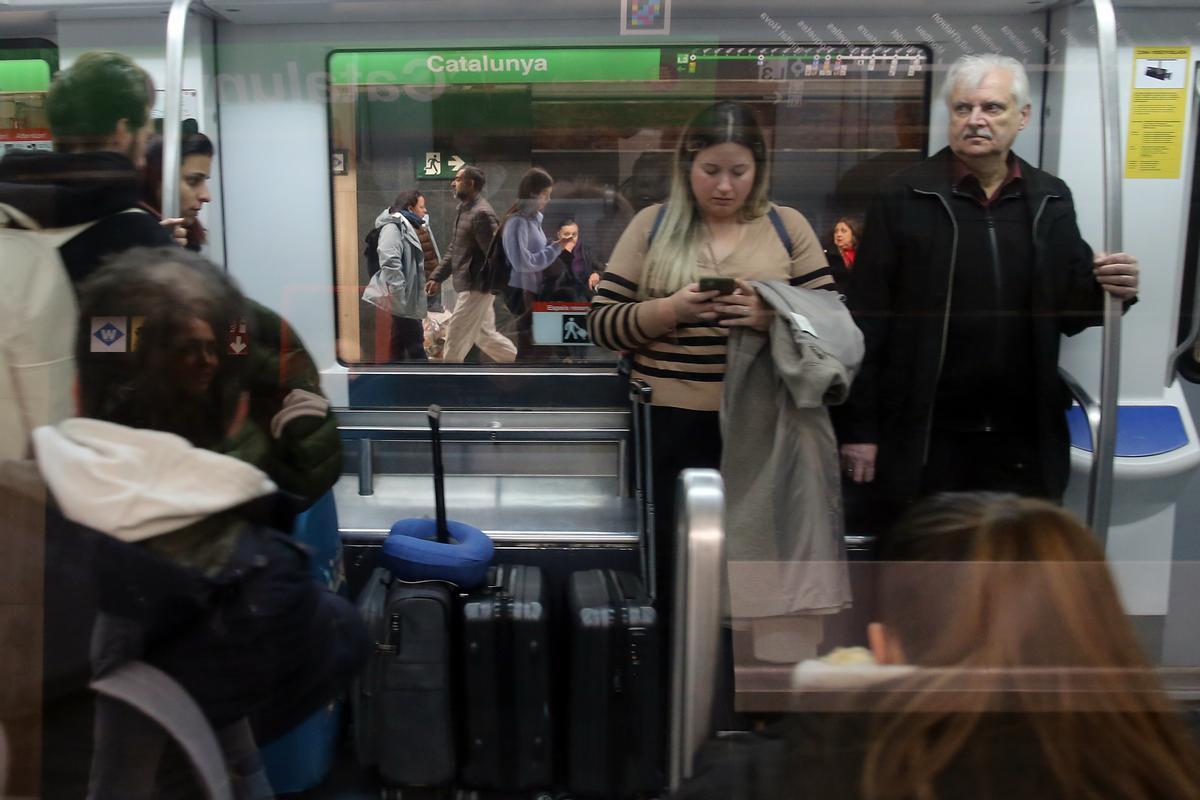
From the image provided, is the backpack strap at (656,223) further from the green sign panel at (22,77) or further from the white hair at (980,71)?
the green sign panel at (22,77)

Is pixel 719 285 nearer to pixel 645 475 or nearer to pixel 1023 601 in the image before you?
pixel 645 475

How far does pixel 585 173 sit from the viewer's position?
8.77 ft

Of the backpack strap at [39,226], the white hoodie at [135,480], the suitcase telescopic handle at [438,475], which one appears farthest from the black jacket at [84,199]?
the suitcase telescopic handle at [438,475]

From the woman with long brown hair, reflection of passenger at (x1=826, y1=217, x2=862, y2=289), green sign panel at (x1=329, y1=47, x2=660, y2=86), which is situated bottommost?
the woman with long brown hair

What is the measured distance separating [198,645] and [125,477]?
37 centimetres

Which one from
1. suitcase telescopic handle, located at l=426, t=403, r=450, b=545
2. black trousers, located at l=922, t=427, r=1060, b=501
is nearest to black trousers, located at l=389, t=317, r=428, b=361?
suitcase telescopic handle, located at l=426, t=403, r=450, b=545

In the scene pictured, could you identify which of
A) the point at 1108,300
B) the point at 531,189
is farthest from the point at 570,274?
the point at 1108,300

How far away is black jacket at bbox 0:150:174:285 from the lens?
7.27ft

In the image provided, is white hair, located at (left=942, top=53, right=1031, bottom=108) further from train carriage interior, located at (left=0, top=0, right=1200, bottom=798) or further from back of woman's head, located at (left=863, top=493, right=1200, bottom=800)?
back of woman's head, located at (left=863, top=493, right=1200, bottom=800)

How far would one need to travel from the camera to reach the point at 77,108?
234 centimetres

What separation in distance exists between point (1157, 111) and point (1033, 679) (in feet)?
6.00

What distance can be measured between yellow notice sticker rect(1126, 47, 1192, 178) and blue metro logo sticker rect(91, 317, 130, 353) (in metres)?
2.49

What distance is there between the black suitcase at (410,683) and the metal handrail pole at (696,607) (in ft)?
3.40

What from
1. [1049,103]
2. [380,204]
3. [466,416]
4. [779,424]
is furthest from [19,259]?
[1049,103]
